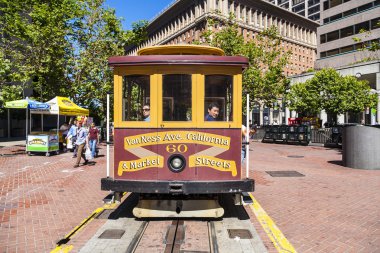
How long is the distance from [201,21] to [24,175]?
56143 mm

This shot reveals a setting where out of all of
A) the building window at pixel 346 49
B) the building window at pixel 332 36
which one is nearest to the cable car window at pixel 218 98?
the building window at pixel 346 49

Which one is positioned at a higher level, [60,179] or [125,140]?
[125,140]

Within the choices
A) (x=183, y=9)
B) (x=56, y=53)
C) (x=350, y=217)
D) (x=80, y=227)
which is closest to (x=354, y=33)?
(x=183, y=9)

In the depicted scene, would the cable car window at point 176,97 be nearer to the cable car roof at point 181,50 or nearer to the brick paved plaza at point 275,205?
the cable car roof at point 181,50

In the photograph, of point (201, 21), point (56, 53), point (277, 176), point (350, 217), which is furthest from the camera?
point (201, 21)

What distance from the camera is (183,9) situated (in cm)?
6881

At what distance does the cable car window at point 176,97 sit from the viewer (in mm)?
5348

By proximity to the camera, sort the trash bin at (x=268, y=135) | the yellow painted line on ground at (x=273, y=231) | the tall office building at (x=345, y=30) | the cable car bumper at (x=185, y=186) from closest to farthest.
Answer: the yellow painted line on ground at (x=273, y=231), the cable car bumper at (x=185, y=186), the trash bin at (x=268, y=135), the tall office building at (x=345, y=30)

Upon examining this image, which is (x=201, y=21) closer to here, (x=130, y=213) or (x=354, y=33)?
(x=354, y=33)

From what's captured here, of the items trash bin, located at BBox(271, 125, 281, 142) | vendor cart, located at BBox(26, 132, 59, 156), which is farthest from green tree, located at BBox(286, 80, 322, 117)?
vendor cart, located at BBox(26, 132, 59, 156)

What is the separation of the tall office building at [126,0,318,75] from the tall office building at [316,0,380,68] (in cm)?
867

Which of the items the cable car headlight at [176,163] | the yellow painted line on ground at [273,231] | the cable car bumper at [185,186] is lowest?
the yellow painted line on ground at [273,231]

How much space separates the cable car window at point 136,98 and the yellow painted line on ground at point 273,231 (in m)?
2.89

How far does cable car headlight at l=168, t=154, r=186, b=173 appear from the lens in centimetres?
521
